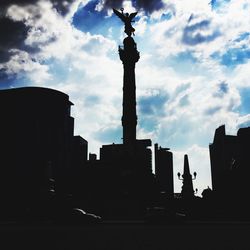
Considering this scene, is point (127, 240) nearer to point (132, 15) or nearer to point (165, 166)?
point (132, 15)

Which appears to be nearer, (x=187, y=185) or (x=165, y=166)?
(x=187, y=185)

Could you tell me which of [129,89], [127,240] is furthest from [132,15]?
[127,240]

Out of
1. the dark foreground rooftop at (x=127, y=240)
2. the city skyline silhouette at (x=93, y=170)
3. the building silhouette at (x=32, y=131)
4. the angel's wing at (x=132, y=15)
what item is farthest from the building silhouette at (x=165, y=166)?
the dark foreground rooftop at (x=127, y=240)

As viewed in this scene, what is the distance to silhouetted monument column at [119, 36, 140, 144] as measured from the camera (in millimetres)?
59812

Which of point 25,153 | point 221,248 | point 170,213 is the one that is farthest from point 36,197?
point 25,153

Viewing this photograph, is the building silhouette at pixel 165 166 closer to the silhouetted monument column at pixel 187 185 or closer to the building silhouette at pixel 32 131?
the building silhouette at pixel 32 131

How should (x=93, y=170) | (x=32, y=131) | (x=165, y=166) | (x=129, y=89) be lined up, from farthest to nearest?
1. (x=165, y=166)
2. (x=32, y=131)
3. (x=129, y=89)
4. (x=93, y=170)

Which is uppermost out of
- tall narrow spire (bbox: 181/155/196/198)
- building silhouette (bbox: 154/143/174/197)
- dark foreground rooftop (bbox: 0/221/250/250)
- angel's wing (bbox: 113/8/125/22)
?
angel's wing (bbox: 113/8/125/22)

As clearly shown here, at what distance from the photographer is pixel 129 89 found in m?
61.8

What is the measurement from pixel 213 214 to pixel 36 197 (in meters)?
18.0

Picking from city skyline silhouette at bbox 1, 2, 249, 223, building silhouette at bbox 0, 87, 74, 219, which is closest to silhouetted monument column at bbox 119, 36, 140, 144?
city skyline silhouette at bbox 1, 2, 249, 223

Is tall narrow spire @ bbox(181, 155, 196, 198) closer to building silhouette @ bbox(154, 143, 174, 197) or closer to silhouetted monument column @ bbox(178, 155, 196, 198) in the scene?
silhouetted monument column @ bbox(178, 155, 196, 198)

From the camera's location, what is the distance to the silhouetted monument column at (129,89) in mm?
59812

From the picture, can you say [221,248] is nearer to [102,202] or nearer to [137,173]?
[102,202]
